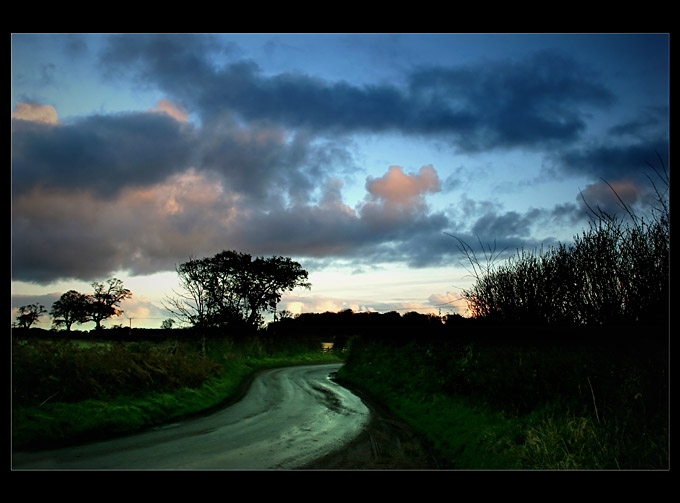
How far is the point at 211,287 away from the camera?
3975 cm

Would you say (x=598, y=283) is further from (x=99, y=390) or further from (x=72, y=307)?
(x=72, y=307)

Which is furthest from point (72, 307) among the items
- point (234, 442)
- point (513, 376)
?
point (513, 376)

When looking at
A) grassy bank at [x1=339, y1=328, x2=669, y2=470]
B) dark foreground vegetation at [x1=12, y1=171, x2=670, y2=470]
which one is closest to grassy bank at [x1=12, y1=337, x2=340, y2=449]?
dark foreground vegetation at [x1=12, y1=171, x2=670, y2=470]

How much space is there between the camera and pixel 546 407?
31.7ft

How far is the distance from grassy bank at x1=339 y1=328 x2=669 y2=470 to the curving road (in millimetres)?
2776

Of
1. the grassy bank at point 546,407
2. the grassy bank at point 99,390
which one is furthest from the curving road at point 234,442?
the grassy bank at point 546,407

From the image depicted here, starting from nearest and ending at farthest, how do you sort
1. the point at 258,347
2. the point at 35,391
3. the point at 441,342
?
the point at 35,391
the point at 441,342
the point at 258,347
